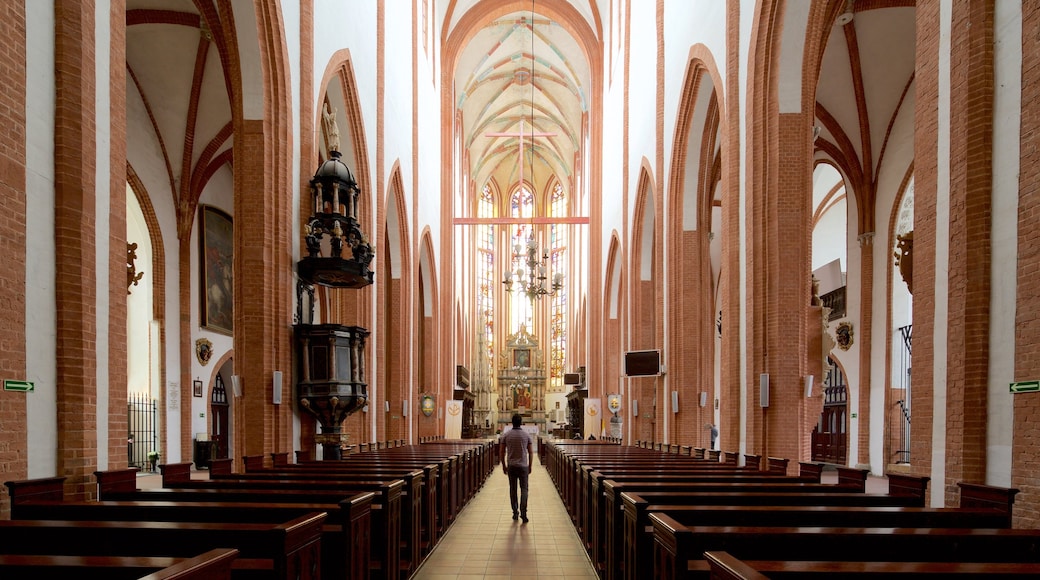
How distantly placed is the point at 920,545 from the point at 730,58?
28.8ft

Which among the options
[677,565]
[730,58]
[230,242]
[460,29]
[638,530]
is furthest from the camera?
[460,29]

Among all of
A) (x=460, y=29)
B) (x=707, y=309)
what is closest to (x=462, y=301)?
(x=460, y=29)

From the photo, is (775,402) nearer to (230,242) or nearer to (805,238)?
(805,238)

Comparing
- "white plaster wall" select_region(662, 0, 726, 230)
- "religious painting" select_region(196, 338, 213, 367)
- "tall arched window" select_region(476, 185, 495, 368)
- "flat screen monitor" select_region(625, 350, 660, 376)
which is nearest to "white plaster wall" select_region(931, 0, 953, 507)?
"white plaster wall" select_region(662, 0, 726, 230)

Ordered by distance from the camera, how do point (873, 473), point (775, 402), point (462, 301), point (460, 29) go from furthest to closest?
point (462, 301) → point (460, 29) → point (873, 473) → point (775, 402)

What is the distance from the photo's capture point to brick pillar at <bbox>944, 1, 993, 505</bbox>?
4.98 m

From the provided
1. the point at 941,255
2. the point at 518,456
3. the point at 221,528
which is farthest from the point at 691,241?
the point at 221,528

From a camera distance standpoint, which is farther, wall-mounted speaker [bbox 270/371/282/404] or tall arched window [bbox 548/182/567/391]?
tall arched window [bbox 548/182/567/391]

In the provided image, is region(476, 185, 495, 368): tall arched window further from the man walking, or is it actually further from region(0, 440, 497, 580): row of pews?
region(0, 440, 497, 580): row of pews

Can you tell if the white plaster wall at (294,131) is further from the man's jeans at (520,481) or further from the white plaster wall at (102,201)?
the white plaster wall at (102,201)

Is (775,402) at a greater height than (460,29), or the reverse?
(460,29)

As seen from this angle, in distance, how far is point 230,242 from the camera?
1856 cm

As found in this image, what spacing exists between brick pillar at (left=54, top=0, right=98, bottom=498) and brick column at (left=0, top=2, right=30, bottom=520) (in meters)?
0.33

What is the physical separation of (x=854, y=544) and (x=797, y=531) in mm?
287
